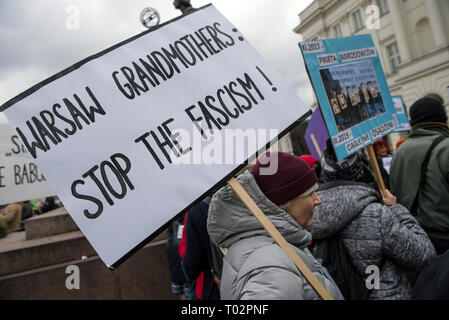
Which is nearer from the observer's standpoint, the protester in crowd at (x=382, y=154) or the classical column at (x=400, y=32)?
the protester in crowd at (x=382, y=154)

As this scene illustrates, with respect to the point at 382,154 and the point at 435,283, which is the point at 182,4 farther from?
the point at 382,154

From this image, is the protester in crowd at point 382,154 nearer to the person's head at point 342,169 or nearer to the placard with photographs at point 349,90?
the placard with photographs at point 349,90

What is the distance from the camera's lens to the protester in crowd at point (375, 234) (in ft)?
5.38

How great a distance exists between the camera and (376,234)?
1.67m

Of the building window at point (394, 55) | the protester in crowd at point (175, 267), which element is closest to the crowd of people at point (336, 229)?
the protester in crowd at point (175, 267)

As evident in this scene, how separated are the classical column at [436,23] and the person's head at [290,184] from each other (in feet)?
77.9

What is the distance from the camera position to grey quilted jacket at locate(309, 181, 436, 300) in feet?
5.37

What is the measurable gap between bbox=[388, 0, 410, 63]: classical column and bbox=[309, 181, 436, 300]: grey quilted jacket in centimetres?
2442

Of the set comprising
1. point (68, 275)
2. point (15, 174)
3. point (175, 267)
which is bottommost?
point (175, 267)

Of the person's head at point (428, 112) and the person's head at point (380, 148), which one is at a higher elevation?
the person's head at point (428, 112)

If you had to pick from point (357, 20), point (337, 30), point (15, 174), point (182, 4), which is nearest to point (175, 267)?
point (15, 174)

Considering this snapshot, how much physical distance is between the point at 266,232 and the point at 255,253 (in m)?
0.17
